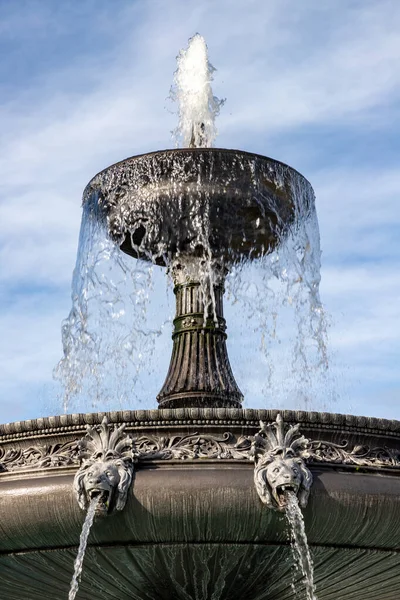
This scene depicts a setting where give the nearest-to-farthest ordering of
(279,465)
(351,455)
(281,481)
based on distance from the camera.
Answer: (281,481) → (279,465) → (351,455)

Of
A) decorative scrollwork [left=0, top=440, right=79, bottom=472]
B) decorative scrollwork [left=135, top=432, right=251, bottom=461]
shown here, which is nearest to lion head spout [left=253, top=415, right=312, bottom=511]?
decorative scrollwork [left=135, top=432, right=251, bottom=461]

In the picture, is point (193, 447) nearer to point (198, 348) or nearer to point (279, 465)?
point (279, 465)

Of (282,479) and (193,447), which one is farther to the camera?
(193,447)

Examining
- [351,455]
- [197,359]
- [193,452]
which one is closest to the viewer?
[193,452]

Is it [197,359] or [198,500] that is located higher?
[197,359]

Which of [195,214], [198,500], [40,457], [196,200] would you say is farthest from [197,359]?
[198,500]

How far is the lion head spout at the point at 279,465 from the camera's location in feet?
27.5

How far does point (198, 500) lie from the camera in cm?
841

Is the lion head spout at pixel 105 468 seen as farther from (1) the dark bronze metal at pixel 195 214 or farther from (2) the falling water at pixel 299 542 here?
(1) the dark bronze metal at pixel 195 214

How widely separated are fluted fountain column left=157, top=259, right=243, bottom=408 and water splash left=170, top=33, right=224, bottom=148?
235cm

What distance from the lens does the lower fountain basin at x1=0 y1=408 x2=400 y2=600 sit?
27.8 feet

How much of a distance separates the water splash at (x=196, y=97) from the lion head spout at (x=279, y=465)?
6.80 metres

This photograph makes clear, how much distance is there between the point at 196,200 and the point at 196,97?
3.40 meters

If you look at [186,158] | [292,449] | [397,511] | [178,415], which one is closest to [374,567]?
[397,511]
